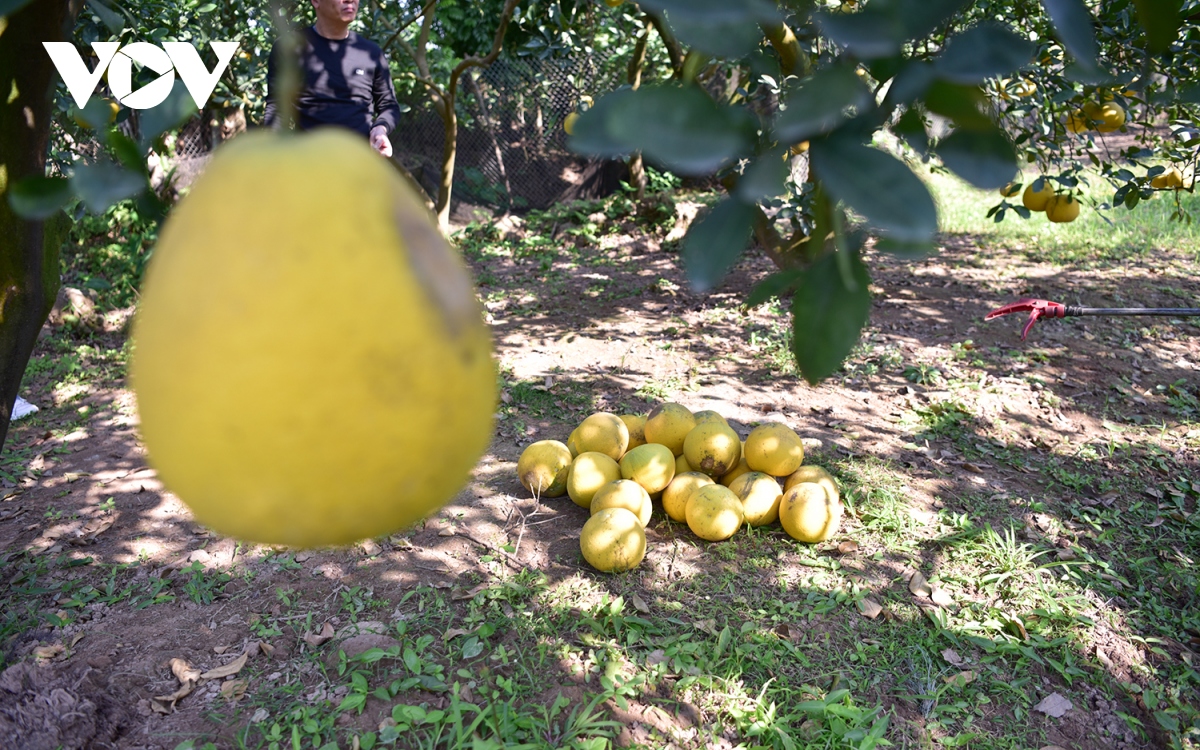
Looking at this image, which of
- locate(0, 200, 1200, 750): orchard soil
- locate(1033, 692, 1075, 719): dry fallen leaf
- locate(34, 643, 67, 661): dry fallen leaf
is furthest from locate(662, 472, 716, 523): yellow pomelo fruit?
locate(34, 643, 67, 661): dry fallen leaf

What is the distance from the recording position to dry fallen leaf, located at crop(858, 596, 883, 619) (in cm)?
243

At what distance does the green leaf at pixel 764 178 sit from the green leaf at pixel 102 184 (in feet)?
1.38

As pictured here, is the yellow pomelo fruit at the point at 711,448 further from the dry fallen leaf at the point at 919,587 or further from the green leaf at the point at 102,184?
the green leaf at the point at 102,184

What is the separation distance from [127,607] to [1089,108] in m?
4.01

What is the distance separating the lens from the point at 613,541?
8.10 feet

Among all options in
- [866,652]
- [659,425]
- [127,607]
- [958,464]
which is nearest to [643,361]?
[659,425]

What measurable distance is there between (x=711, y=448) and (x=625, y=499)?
40 cm

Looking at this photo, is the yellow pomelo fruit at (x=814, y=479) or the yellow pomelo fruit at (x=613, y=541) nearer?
the yellow pomelo fruit at (x=613, y=541)

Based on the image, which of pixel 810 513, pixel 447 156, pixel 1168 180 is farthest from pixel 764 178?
pixel 447 156

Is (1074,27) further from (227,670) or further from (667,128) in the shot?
(227,670)

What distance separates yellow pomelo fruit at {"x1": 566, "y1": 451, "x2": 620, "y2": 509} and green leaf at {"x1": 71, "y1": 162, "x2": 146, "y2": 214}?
233cm

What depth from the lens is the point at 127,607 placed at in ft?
8.01

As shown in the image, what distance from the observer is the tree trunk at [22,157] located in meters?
1.03

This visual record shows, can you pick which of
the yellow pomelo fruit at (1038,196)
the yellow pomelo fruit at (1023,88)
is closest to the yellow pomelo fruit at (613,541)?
the yellow pomelo fruit at (1038,196)
